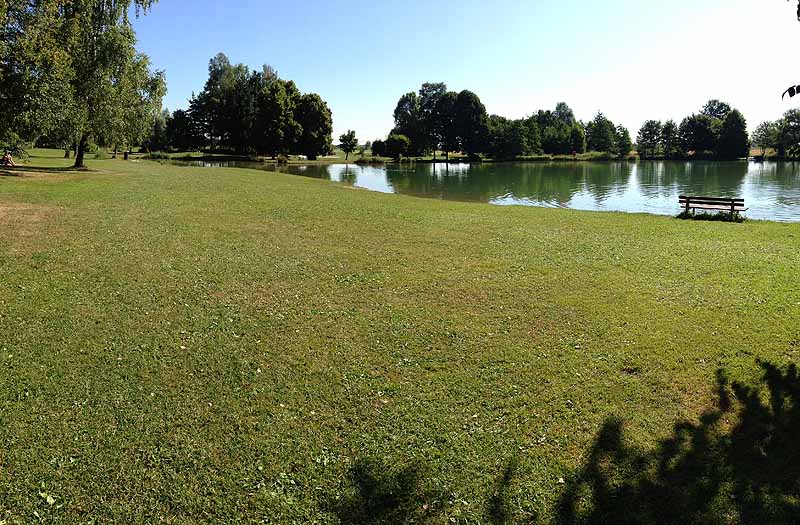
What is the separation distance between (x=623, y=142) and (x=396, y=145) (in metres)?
70.1

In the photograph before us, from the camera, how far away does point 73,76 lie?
94.0 ft

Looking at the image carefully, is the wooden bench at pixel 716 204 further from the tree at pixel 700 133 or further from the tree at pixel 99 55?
the tree at pixel 700 133

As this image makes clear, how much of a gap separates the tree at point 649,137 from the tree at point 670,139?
1.35m

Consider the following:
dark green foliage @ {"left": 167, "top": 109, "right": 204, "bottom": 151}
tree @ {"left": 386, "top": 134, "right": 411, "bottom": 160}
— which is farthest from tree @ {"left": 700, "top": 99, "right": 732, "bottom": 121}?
dark green foliage @ {"left": 167, "top": 109, "right": 204, "bottom": 151}

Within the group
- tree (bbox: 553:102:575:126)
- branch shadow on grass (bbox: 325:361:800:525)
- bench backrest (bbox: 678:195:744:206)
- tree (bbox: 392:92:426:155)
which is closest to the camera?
branch shadow on grass (bbox: 325:361:800:525)

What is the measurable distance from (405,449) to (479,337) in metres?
2.86

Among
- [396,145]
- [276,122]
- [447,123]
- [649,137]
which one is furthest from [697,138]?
[276,122]

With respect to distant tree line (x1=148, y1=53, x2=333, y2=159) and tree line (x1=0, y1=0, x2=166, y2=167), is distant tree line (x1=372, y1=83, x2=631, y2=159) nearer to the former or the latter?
distant tree line (x1=148, y1=53, x2=333, y2=159)

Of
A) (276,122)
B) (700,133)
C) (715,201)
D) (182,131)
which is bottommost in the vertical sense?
(715,201)

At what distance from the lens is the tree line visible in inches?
936

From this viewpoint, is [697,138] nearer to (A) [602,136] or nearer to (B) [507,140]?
(A) [602,136]

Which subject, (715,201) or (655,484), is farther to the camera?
(715,201)

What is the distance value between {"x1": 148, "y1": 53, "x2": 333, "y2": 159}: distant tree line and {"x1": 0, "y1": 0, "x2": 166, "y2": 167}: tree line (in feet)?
149

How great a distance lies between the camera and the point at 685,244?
1425 centimetres
